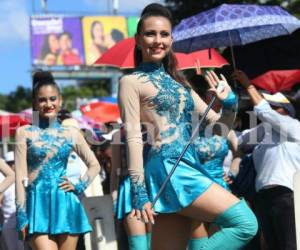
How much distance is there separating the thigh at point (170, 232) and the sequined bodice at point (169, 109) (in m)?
0.41

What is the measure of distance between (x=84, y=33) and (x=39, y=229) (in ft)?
120

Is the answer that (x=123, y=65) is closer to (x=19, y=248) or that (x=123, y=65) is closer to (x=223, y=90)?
(x=19, y=248)

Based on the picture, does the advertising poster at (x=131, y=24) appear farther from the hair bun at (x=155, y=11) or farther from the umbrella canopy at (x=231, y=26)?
the hair bun at (x=155, y=11)

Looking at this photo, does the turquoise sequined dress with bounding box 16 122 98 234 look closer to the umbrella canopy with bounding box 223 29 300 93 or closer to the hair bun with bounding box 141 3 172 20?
the hair bun with bounding box 141 3 172 20

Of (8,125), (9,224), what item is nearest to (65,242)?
(9,224)

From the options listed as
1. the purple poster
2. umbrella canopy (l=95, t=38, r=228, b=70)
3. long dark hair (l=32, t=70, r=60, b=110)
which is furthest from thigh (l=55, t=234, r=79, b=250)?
the purple poster

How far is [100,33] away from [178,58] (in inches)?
1334

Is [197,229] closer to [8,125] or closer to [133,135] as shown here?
[133,135]

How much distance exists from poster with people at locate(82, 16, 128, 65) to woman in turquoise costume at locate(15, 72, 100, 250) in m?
35.7

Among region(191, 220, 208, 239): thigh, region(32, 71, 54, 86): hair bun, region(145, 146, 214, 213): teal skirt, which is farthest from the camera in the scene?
region(32, 71, 54, 86): hair bun

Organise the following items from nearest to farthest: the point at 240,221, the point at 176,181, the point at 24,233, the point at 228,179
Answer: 1. the point at 240,221
2. the point at 176,181
3. the point at 24,233
4. the point at 228,179

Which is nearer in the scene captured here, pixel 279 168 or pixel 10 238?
pixel 279 168

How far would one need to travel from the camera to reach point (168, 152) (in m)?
3.96

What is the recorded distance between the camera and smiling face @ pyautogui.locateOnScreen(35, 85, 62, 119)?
576cm
